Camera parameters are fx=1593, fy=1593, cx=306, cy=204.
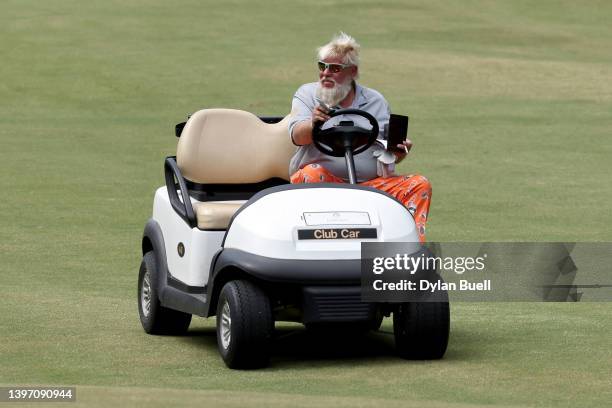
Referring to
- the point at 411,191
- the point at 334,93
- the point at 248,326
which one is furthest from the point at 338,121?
the point at 248,326

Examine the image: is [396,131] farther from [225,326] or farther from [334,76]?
[225,326]

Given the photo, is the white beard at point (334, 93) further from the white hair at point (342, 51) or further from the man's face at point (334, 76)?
the white hair at point (342, 51)

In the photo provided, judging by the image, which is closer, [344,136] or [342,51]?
[344,136]

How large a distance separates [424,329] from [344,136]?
1109 mm

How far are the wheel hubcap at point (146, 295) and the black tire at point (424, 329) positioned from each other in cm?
173

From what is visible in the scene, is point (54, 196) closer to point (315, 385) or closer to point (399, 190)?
point (399, 190)

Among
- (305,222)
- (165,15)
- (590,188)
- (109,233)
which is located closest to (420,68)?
(165,15)

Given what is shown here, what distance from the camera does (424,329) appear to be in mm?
7305

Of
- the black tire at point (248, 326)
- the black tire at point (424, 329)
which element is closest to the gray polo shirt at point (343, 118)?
the black tire at point (424, 329)

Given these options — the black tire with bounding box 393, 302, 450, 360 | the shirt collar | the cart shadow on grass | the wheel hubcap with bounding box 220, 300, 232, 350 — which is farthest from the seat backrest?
the black tire with bounding box 393, 302, 450, 360

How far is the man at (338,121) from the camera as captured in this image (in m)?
7.83

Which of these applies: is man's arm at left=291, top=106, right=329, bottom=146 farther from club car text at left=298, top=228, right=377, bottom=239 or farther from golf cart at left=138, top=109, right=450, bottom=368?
club car text at left=298, top=228, right=377, bottom=239

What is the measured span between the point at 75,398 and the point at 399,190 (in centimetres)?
224

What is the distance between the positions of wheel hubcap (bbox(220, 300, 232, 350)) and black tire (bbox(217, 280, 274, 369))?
6cm
